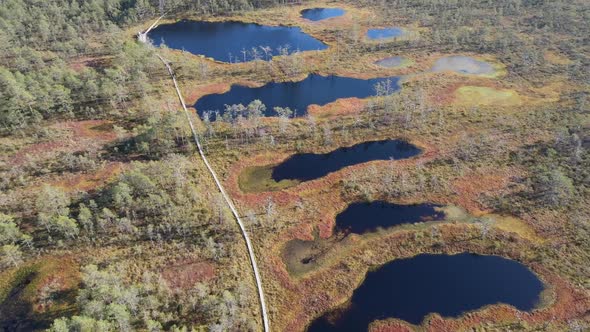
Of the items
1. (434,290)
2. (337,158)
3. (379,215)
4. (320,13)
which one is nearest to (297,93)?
(337,158)

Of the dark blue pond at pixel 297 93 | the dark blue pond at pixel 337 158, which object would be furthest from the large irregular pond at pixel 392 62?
the dark blue pond at pixel 337 158

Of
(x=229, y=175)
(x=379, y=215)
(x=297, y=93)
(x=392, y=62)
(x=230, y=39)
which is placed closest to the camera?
(x=379, y=215)

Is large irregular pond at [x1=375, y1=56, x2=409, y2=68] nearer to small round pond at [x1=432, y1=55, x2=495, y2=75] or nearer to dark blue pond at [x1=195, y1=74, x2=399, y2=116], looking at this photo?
dark blue pond at [x1=195, y1=74, x2=399, y2=116]

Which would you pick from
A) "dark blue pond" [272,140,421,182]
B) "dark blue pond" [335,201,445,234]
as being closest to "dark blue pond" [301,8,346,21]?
"dark blue pond" [272,140,421,182]

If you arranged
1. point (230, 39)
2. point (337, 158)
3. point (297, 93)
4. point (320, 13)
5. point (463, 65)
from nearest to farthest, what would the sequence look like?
1. point (337, 158)
2. point (297, 93)
3. point (463, 65)
4. point (230, 39)
5. point (320, 13)

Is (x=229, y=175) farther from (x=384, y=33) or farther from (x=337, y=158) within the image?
(x=384, y=33)

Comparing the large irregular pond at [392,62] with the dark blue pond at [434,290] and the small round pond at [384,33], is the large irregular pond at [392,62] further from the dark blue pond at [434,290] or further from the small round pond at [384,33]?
the dark blue pond at [434,290]

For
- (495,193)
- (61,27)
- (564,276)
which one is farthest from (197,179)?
(61,27)
